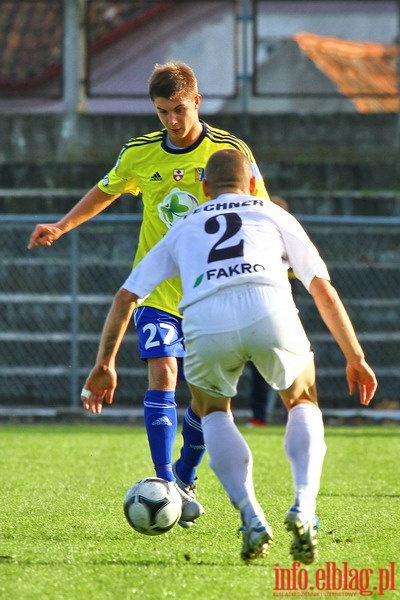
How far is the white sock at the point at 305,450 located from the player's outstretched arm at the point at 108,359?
0.71 meters

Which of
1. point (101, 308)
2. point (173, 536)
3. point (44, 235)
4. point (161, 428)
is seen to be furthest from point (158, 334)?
point (101, 308)

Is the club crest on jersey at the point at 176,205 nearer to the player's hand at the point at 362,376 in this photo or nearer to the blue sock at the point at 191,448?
the blue sock at the point at 191,448

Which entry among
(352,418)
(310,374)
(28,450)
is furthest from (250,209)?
(352,418)

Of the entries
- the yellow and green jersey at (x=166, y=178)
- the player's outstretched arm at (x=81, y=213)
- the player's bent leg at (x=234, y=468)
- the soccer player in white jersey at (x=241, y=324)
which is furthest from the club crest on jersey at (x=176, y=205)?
the player's bent leg at (x=234, y=468)

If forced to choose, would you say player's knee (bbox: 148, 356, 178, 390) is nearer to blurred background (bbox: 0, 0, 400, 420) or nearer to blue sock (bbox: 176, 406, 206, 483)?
blue sock (bbox: 176, 406, 206, 483)

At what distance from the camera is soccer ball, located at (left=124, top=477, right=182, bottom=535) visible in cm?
533

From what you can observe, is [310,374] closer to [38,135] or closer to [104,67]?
[38,135]

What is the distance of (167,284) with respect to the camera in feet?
20.2

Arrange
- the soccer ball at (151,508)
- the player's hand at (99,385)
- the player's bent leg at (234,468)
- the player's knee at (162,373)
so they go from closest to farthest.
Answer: the player's bent leg at (234,468)
the player's hand at (99,385)
the soccer ball at (151,508)
the player's knee at (162,373)

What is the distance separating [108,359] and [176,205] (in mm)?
1446

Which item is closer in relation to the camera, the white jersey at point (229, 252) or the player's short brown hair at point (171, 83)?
the white jersey at point (229, 252)

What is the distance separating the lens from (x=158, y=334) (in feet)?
19.7

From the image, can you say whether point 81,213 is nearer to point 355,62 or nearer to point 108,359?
point 108,359

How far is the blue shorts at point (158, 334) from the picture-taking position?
596cm
